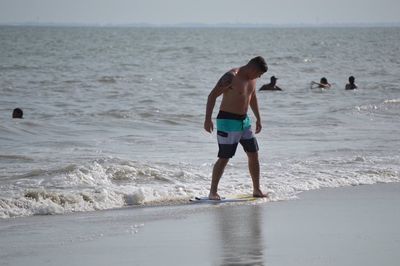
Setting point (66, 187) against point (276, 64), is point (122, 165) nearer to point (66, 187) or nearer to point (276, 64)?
point (66, 187)

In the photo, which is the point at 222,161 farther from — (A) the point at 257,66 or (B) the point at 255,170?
(A) the point at 257,66

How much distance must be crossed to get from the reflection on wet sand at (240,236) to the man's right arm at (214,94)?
0.88m

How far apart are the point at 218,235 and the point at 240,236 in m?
0.20

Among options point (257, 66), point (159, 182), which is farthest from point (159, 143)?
point (257, 66)

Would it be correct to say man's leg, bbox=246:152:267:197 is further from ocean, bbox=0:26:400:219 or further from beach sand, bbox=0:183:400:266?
beach sand, bbox=0:183:400:266

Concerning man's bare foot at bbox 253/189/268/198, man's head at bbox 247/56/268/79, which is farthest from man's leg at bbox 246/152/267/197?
man's head at bbox 247/56/268/79

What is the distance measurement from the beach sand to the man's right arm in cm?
87

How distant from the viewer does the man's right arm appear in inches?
383

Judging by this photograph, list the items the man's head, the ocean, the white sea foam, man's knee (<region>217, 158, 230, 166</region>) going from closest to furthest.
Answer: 1. the man's head
2. the white sea foam
3. man's knee (<region>217, 158, 230, 166</region>)
4. the ocean

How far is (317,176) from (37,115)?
10142 mm

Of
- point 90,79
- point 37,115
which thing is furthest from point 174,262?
point 90,79

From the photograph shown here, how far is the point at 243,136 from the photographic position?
10133 mm

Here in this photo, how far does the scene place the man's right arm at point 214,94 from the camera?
9727 millimetres

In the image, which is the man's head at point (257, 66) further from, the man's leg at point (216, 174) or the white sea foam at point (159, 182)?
the white sea foam at point (159, 182)
